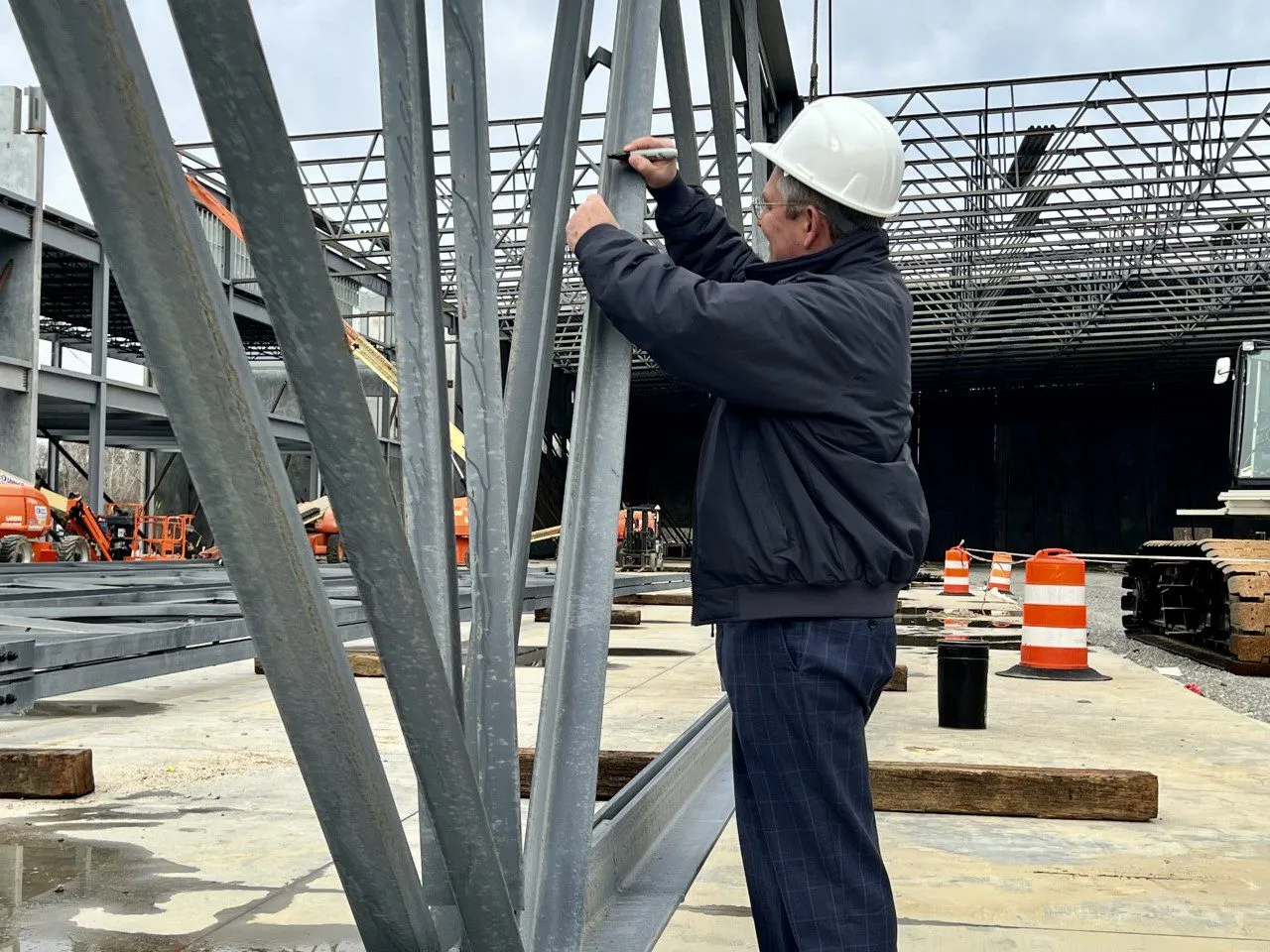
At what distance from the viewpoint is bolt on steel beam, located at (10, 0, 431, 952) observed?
99cm

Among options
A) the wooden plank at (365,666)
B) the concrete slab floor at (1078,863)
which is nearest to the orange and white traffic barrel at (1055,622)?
the concrete slab floor at (1078,863)

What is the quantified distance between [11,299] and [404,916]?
805 inches

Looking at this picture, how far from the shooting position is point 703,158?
22219mm

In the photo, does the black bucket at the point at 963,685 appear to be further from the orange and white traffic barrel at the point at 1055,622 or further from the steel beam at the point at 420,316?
the steel beam at the point at 420,316

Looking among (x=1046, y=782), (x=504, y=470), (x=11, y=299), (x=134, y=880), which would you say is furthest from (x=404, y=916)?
(x=11, y=299)

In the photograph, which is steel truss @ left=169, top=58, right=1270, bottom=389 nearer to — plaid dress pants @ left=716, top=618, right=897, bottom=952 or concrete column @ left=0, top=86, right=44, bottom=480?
concrete column @ left=0, top=86, right=44, bottom=480

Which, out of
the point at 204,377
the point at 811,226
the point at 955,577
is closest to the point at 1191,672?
the point at 955,577

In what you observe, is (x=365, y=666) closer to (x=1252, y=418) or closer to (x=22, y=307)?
(x=1252, y=418)

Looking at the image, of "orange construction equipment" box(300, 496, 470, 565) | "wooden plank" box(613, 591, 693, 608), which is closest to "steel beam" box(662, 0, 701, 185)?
"wooden plank" box(613, 591, 693, 608)

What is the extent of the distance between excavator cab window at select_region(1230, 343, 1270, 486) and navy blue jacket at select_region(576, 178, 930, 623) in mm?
10419

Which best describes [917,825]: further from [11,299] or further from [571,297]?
[571,297]

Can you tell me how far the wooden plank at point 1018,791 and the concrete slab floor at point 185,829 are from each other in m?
1.37

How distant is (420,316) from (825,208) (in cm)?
80

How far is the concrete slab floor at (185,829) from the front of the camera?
2.79 meters
